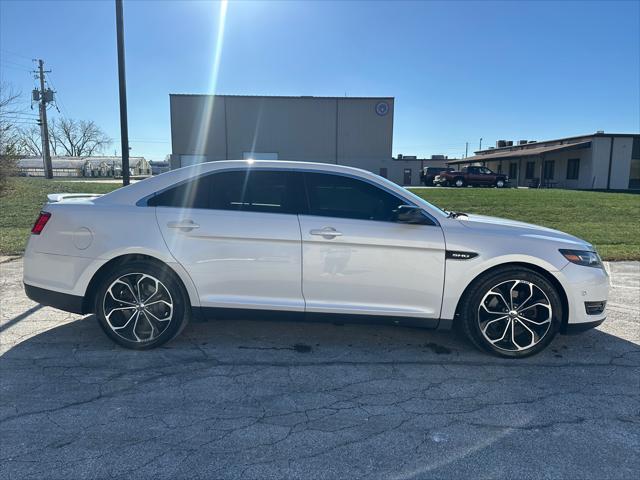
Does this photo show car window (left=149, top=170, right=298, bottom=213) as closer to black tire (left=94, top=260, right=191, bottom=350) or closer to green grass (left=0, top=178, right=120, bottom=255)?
black tire (left=94, top=260, right=191, bottom=350)

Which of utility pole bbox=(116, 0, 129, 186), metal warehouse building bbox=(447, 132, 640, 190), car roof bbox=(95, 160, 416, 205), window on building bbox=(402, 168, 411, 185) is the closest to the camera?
car roof bbox=(95, 160, 416, 205)

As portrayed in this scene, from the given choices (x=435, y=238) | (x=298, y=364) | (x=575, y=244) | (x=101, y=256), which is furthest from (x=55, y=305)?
(x=575, y=244)

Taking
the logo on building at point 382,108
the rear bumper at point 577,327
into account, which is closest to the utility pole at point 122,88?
the rear bumper at point 577,327

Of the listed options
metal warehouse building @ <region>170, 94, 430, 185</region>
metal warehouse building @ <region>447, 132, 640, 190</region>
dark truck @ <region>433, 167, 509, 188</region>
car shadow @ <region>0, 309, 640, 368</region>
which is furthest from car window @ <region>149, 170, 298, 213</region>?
metal warehouse building @ <region>447, 132, 640, 190</region>

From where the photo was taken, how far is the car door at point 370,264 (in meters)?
3.55

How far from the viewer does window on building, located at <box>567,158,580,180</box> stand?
119ft

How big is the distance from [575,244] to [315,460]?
9.39 ft

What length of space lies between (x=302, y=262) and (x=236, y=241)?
59 centimetres

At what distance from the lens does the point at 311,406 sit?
2895 mm

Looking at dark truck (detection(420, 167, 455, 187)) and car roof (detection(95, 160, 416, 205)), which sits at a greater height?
dark truck (detection(420, 167, 455, 187))

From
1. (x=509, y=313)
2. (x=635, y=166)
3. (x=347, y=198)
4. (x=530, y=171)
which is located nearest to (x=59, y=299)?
(x=347, y=198)

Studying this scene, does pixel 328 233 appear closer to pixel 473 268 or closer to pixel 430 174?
pixel 473 268

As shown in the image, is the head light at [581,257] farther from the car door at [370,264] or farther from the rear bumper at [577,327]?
the car door at [370,264]

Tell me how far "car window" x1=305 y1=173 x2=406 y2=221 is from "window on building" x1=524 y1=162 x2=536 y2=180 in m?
44.3
